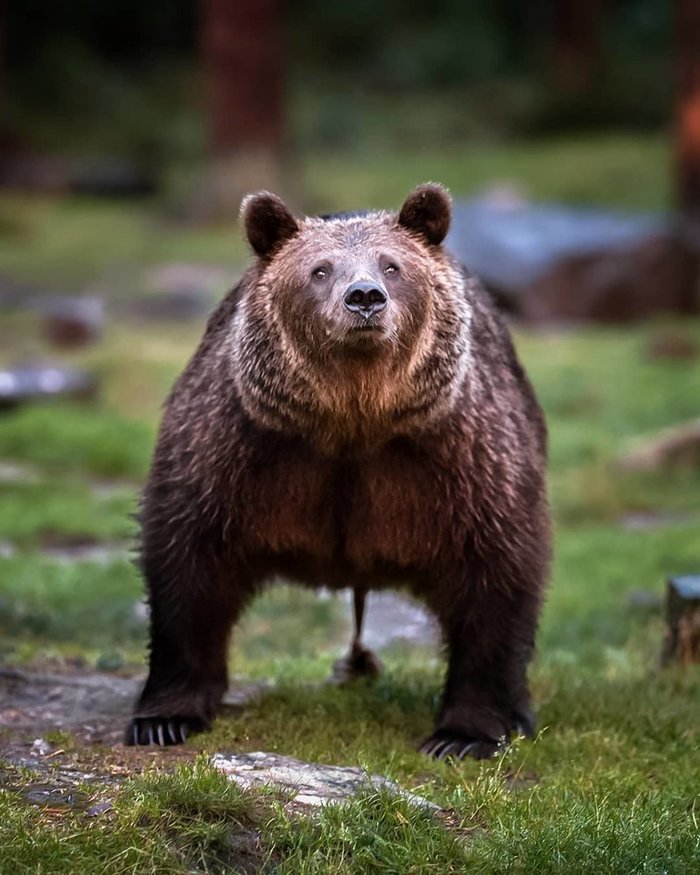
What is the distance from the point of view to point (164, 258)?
64.1 ft

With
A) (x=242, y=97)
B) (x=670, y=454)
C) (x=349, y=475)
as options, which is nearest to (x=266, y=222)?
(x=349, y=475)

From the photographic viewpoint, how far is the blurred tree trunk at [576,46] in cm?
2792

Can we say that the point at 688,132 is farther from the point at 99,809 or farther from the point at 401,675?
the point at 99,809

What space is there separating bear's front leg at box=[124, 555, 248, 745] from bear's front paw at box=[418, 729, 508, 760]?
78cm

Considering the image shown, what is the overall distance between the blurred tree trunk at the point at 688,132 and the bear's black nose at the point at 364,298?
12.5 meters

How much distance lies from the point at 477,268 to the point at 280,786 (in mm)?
12013

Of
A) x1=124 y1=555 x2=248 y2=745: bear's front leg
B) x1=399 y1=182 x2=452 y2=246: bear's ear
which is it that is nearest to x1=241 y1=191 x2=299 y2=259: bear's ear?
x1=399 y1=182 x2=452 y2=246: bear's ear

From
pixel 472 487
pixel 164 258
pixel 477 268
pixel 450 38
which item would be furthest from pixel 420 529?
pixel 450 38

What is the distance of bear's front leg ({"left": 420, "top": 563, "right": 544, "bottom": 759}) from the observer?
5453 millimetres

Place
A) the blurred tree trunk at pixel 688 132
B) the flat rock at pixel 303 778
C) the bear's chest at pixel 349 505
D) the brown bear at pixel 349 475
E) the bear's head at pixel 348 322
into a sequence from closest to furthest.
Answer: the flat rock at pixel 303 778 → the bear's head at pixel 348 322 → the brown bear at pixel 349 475 → the bear's chest at pixel 349 505 → the blurred tree trunk at pixel 688 132

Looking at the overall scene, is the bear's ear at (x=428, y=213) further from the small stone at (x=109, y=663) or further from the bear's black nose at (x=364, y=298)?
the small stone at (x=109, y=663)

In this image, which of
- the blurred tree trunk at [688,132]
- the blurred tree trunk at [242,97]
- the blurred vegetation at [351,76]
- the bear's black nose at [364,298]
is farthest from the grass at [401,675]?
the blurred vegetation at [351,76]

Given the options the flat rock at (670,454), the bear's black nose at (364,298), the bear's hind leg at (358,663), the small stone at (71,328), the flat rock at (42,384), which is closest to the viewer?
the bear's black nose at (364,298)

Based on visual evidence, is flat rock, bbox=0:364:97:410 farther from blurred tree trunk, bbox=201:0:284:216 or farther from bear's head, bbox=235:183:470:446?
blurred tree trunk, bbox=201:0:284:216
